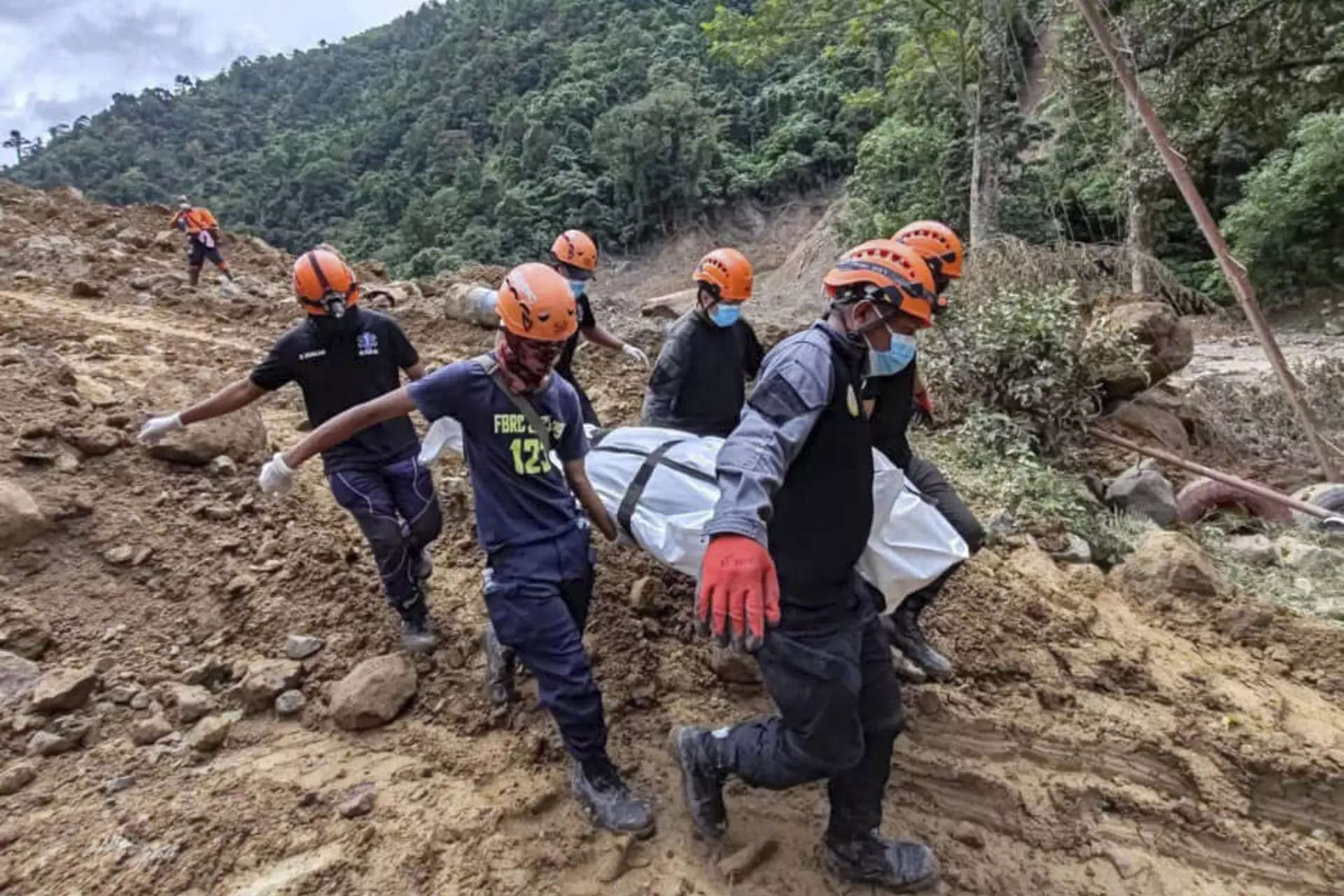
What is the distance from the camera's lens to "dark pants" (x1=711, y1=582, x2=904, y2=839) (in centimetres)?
216

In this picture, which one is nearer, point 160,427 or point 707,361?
point 160,427

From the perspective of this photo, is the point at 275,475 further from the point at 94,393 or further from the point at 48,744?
the point at 94,393

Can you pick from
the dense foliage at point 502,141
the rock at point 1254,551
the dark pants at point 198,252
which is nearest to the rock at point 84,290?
the dark pants at point 198,252

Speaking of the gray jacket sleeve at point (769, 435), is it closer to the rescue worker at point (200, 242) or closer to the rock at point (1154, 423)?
the rock at point (1154, 423)

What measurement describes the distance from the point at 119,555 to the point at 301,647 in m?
1.08

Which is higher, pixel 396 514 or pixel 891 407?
pixel 891 407

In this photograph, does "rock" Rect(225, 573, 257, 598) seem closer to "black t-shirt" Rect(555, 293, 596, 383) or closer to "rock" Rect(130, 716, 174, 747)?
"rock" Rect(130, 716, 174, 747)

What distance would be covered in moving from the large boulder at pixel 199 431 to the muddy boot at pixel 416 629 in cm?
183

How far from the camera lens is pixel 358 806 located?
2543 mm

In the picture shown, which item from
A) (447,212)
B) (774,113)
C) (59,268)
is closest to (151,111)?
→ (447,212)

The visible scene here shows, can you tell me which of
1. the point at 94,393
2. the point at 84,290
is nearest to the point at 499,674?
the point at 94,393

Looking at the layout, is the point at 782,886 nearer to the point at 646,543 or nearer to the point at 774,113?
the point at 646,543

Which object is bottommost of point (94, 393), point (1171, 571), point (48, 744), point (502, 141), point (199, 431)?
point (1171, 571)

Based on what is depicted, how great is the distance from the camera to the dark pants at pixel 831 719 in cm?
216
